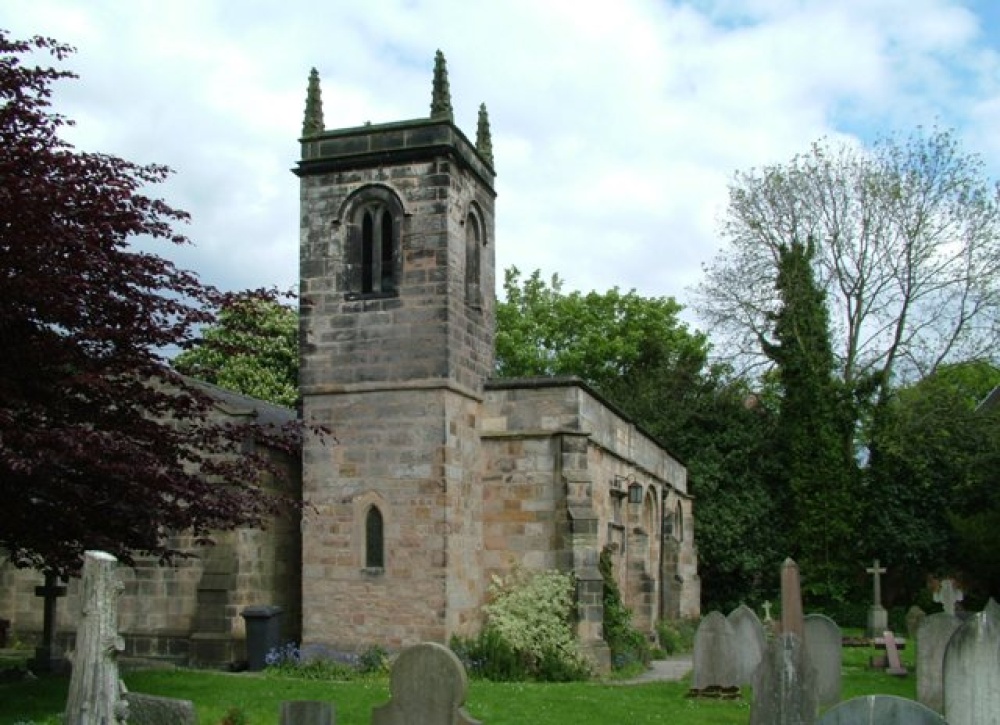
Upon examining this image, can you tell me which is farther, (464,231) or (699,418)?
(699,418)

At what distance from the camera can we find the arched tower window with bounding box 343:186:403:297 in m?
20.1

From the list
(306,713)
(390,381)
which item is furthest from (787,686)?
(390,381)

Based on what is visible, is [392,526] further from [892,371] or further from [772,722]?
[892,371]

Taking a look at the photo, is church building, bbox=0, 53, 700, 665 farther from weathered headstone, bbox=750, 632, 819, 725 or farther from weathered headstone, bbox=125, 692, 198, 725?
weathered headstone, bbox=750, 632, 819, 725

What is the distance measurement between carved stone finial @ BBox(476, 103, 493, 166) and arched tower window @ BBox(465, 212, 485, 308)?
4.61 feet

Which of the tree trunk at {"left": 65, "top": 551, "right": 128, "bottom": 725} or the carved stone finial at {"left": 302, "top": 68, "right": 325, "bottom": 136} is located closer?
the tree trunk at {"left": 65, "top": 551, "right": 128, "bottom": 725}

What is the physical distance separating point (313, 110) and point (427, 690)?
45.4 ft

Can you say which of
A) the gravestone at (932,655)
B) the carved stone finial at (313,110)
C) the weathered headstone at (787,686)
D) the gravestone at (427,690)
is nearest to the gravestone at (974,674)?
the weathered headstone at (787,686)

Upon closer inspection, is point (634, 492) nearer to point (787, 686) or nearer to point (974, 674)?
point (787, 686)

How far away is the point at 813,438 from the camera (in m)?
34.8

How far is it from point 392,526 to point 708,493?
19.5 meters

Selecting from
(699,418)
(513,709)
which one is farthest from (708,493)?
(513,709)

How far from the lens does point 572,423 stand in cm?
2052

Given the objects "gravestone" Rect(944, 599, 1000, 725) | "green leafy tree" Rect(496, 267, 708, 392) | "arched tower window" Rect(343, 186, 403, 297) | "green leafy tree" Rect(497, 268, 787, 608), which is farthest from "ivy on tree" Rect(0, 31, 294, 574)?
"green leafy tree" Rect(496, 267, 708, 392)
